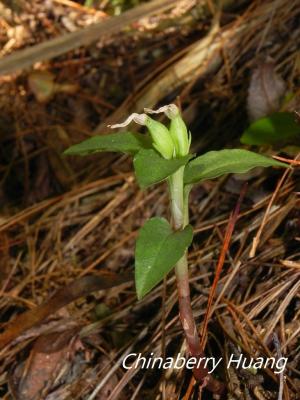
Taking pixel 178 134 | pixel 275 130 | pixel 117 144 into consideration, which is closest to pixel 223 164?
pixel 178 134

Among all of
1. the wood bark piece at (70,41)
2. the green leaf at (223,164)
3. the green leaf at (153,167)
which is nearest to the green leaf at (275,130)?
the green leaf at (223,164)

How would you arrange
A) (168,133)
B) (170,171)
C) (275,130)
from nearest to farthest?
(170,171), (168,133), (275,130)

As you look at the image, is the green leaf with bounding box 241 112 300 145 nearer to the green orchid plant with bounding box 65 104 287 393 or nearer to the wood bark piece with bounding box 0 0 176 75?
the green orchid plant with bounding box 65 104 287 393

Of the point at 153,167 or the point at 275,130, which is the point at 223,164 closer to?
the point at 153,167

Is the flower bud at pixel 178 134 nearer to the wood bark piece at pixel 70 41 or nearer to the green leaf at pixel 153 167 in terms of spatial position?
the green leaf at pixel 153 167

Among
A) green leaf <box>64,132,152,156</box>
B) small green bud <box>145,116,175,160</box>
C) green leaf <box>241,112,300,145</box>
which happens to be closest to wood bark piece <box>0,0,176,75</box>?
green leaf <box>241,112,300,145</box>

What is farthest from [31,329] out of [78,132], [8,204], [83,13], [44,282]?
[83,13]
